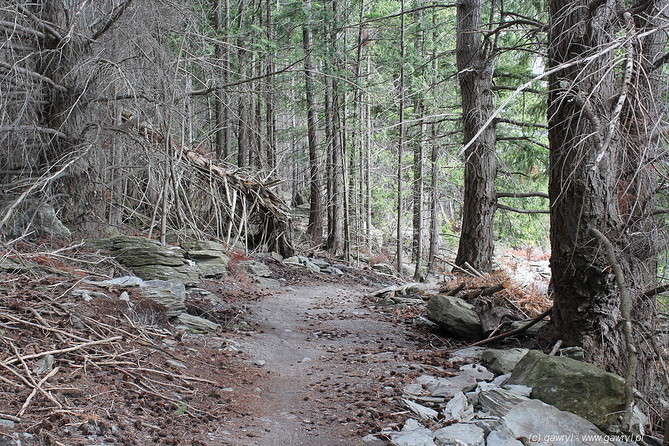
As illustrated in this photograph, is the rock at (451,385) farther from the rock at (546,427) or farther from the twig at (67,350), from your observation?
the twig at (67,350)

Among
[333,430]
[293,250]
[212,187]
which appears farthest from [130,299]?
[293,250]

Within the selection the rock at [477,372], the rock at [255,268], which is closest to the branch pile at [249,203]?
the rock at [255,268]

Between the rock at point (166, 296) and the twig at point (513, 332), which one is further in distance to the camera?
the rock at point (166, 296)

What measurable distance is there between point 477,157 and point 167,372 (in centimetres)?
670

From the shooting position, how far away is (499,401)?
Result: 3.81m

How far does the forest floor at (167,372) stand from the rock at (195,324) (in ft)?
0.57

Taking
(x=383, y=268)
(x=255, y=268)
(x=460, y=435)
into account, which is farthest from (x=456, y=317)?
(x=383, y=268)

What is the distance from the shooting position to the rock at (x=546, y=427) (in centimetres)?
332

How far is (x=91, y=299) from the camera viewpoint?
4.96 m

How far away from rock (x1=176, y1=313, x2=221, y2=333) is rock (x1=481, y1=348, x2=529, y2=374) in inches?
138

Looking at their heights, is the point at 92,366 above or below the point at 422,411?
above

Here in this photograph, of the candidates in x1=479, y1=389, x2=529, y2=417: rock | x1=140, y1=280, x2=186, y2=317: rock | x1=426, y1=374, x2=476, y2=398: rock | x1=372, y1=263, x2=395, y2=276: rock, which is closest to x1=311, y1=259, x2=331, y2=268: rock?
x1=372, y1=263, x2=395, y2=276: rock

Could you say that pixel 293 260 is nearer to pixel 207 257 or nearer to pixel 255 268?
pixel 255 268

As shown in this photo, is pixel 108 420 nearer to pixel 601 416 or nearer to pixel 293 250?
pixel 601 416
